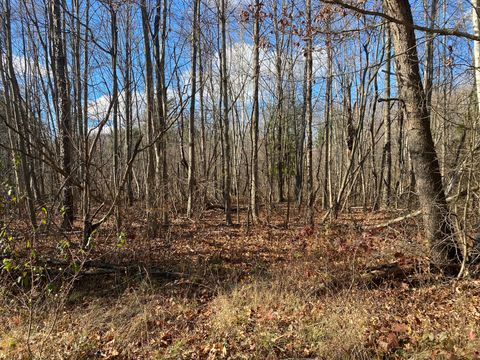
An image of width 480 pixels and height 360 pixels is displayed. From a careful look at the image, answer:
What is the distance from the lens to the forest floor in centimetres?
→ 344

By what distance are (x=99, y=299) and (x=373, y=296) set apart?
14.2 ft

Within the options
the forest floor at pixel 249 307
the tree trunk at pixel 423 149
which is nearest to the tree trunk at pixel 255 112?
the forest floor at pixel 249 307

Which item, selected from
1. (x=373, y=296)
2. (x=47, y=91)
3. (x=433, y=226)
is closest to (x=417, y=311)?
(x=373, y=296)

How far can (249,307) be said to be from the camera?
4.56m

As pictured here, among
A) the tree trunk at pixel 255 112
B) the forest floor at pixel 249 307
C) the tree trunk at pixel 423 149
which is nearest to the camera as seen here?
the forest floor at pixel 249 307

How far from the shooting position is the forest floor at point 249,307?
3.44 metres

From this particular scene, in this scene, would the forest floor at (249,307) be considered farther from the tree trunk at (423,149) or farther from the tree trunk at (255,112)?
the tree trunk at (255,112)

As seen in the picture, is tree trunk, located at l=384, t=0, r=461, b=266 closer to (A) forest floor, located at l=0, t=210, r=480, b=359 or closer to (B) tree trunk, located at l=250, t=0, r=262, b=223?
(A) forest floor, located at l=0, t=210, r=480, b=359

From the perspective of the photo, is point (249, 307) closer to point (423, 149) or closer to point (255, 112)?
point (423, 149)

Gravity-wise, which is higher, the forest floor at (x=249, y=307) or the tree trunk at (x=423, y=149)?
the tree trunk at (x=423, y=149)

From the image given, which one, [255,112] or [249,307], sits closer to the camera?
[249,307]

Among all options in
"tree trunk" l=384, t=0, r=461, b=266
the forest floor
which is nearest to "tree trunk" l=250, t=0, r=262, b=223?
the forest floor

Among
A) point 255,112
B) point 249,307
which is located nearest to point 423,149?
point 249,307

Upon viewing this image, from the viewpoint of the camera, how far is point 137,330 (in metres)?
4.01
